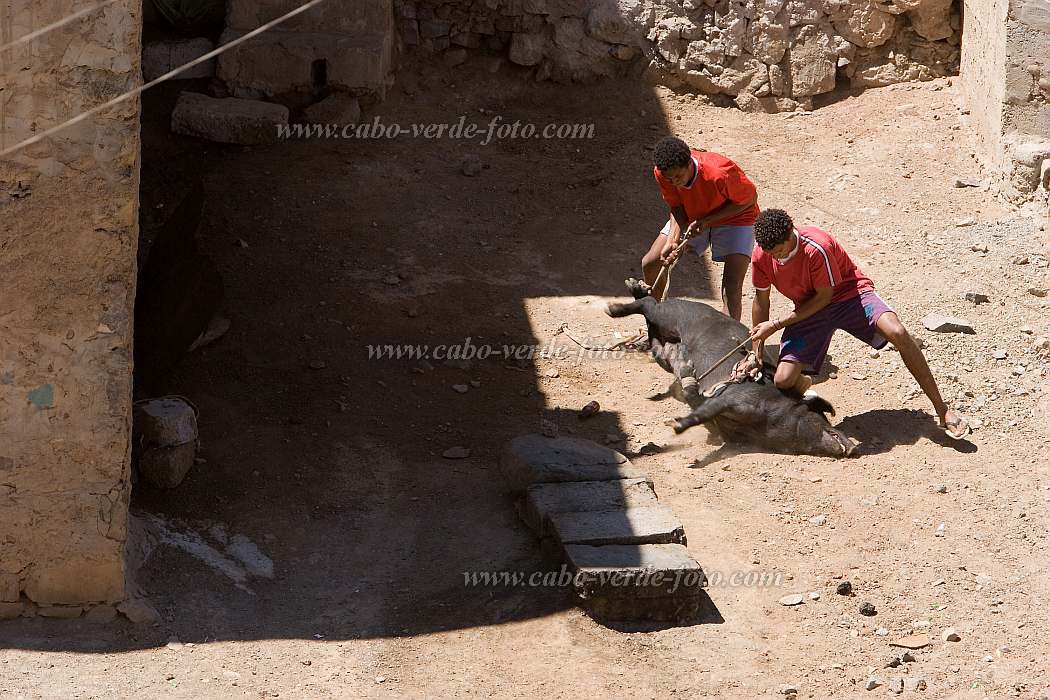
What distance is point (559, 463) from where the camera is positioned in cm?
614

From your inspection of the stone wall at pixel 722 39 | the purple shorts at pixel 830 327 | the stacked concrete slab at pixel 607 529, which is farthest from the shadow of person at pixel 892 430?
the stone wall at pixel 722 39

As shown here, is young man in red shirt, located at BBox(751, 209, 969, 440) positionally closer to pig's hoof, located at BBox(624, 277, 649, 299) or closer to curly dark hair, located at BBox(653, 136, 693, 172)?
curly dark hair, located at BBox(653, 136, 693, 172)

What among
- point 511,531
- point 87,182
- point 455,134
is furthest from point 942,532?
point 455,134

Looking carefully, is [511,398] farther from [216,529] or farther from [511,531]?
[216,529]

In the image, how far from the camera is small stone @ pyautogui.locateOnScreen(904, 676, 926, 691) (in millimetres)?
4816

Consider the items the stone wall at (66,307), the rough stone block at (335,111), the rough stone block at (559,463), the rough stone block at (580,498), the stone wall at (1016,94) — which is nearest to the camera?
the stone wall at (66,307)

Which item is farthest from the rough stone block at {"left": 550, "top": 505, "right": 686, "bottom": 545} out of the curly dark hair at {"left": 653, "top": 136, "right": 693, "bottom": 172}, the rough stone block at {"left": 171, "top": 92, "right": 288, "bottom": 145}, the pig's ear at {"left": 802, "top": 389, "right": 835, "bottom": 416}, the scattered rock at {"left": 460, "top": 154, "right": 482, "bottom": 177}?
the rough stone block at {"left": 171, "top": 92, "right": 288, "bottom": 145}

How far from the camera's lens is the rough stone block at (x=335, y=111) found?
1056 centimetres

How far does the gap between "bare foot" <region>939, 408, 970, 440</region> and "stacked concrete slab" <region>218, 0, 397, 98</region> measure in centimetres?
618

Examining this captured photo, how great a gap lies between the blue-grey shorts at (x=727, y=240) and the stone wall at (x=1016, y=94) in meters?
2.36

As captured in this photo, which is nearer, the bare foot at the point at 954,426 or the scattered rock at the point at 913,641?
the scattered rock at the point at 913,641

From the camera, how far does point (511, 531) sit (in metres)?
5.83

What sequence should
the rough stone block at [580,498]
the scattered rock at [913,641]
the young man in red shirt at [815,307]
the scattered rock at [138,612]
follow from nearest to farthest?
1. the scattered rock at [138,612]
2. the scattered rock at [913,641]
3. the rough stone block at [580,498]
4. the young man in red shirt at [815,307]

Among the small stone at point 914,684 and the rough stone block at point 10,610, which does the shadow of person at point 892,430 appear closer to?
the small stone at point 914,684
